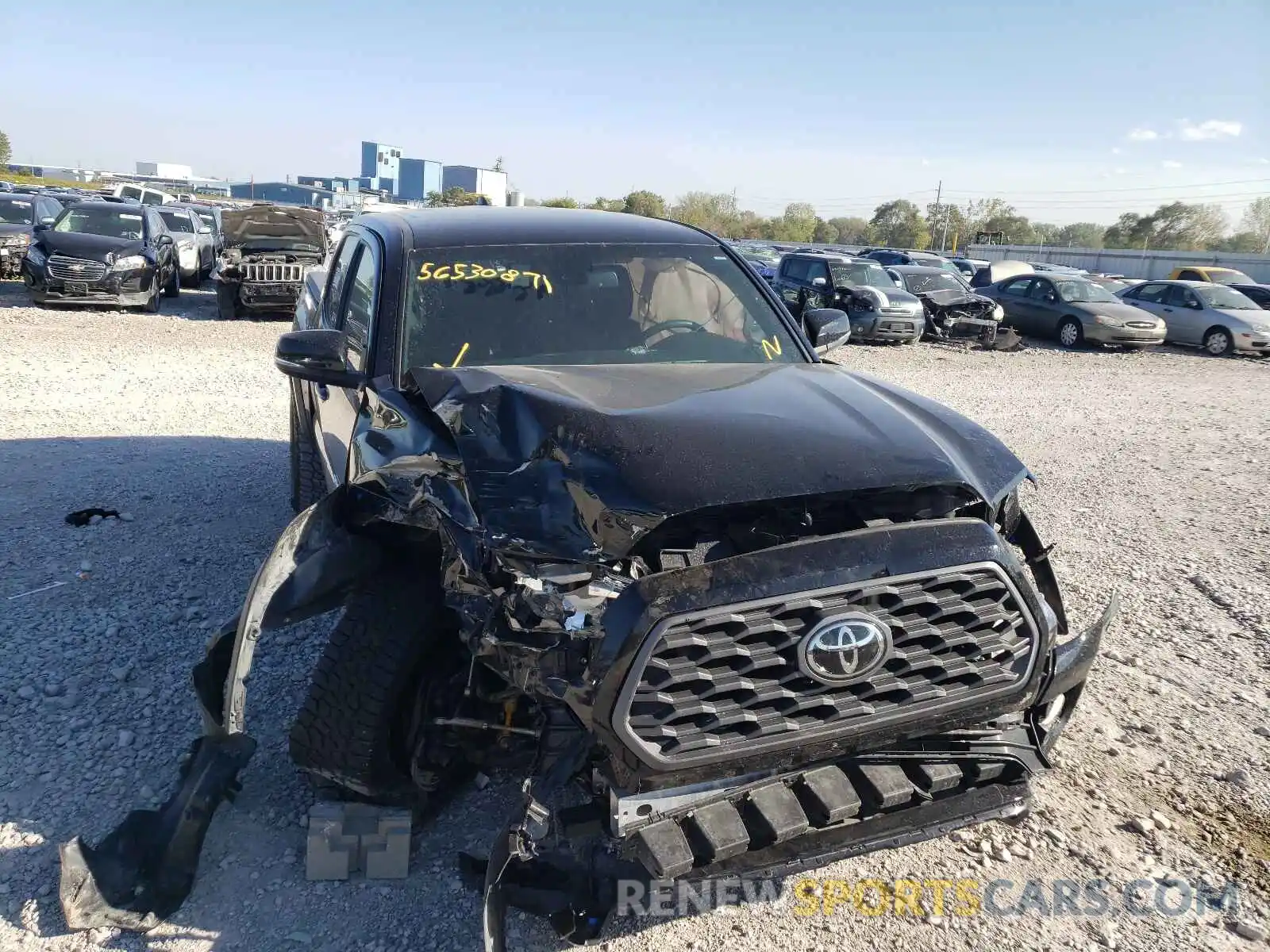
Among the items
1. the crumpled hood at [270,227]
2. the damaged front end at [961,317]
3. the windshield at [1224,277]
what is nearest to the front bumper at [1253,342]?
the damaged front end at [961,317]

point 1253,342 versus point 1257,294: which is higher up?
point 1257,294

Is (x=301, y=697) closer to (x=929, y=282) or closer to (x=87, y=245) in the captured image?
(x=87, y=245)

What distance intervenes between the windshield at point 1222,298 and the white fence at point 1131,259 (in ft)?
86.2

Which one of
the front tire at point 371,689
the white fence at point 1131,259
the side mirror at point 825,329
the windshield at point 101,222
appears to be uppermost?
the white fence at point 1131,259

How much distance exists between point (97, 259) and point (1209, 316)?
1976 cm

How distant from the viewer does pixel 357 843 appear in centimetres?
272

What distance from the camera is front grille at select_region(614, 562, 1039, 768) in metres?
2.04

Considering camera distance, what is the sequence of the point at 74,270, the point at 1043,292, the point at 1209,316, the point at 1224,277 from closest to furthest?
the point at 74,270
the point at 1209,316
the point at 1043,292
the point at 1224,277

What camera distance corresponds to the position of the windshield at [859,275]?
17.0 m

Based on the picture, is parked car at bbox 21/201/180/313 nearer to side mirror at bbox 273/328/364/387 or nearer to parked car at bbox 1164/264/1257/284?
side mirror at bbox 273/328/364/387

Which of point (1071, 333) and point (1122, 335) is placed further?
point (1071, 333)

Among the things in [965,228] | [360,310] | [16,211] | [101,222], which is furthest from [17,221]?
[965,228]

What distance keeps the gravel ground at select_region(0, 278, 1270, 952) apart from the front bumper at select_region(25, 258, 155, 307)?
20.7ft

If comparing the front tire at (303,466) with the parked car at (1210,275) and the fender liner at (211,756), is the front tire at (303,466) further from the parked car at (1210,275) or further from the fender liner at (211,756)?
the parked car at (1210,275)
